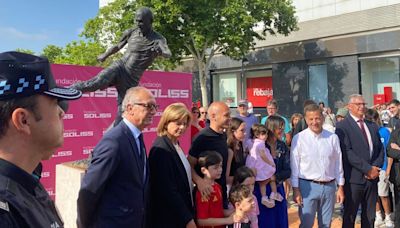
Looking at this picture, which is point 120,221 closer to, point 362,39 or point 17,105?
point 17,105

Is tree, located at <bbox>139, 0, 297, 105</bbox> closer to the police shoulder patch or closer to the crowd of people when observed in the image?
the crowd of people

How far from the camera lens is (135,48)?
4.14 meters

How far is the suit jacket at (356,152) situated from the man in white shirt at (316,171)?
0.24m

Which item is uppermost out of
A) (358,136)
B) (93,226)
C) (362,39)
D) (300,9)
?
(300,9)

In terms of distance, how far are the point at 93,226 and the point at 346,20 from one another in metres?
19.6

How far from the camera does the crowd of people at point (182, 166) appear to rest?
1130 millimetres

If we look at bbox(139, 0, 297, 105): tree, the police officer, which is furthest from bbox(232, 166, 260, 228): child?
bbox(139, 0, 297, 105): tree

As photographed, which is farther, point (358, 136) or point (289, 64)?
point (289, 64)

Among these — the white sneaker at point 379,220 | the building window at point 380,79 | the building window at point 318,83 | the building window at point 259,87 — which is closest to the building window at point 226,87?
the building window at point 259,87

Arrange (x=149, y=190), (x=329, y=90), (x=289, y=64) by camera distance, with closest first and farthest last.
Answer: (x=149, y=190) → (x=329, y=90) → (x=289, y=64)

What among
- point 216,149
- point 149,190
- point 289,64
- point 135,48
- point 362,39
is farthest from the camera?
point 289,64

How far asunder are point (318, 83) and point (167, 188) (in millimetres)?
19275

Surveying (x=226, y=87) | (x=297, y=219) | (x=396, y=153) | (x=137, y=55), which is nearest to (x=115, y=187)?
(x=137, y=55)

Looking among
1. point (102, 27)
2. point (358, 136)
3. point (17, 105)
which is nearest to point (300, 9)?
point (102, 27)
